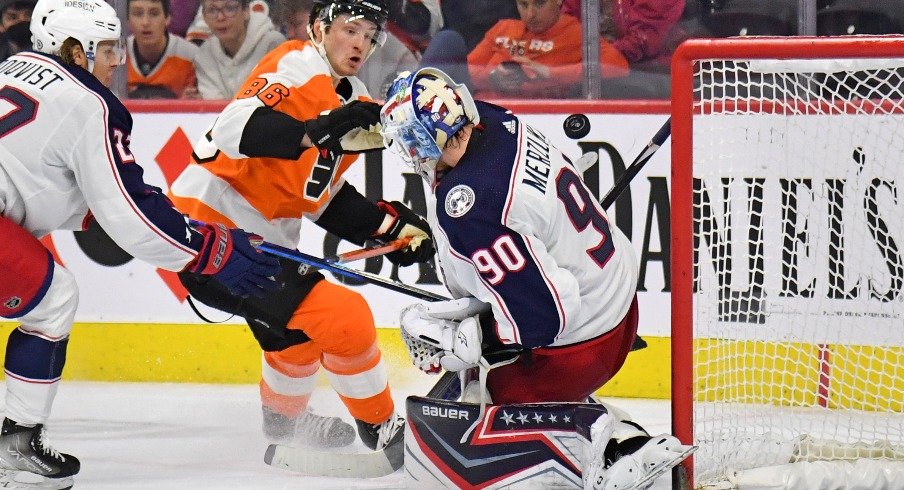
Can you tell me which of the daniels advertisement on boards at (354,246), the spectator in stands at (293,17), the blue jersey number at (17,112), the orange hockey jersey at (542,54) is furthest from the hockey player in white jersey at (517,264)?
the spectator in stands at (293,17)

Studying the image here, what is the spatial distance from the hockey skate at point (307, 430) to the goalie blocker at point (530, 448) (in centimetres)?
70

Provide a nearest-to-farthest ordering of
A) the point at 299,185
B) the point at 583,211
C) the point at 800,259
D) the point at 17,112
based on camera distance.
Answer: the point at 583,211
the point at 17,112
the point at 299,185
the point at 800,259

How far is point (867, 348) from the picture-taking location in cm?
345

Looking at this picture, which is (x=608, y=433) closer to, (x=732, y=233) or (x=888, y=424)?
(x=888, y=424)

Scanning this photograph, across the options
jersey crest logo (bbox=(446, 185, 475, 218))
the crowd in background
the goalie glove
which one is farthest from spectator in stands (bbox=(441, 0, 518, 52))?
jersey crest logo (bbox=(446, 185, 475, 218))

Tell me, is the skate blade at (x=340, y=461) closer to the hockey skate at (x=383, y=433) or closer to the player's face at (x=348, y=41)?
the hockey skate at (x=383, y=433)

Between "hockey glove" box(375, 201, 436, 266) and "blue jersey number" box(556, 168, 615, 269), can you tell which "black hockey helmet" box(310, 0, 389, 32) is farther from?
"blue jersey number" box(556, 168, 615, 269)

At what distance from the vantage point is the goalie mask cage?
3.28 metres

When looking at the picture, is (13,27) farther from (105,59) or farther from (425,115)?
(425,115)

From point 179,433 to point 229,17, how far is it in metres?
1.53

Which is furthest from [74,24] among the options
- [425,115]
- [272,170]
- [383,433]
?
[383,433]

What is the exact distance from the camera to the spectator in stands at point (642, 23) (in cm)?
411

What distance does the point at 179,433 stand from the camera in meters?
3.73

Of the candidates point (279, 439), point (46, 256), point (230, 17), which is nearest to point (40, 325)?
A: point (46, 256)
